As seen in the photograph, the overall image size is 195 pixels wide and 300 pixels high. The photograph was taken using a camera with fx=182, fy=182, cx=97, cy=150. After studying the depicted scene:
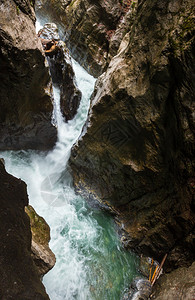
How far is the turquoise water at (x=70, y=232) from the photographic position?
3.68 m

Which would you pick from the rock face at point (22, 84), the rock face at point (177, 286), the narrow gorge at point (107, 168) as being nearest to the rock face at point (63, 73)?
the narrow gorge at point (107, 168)

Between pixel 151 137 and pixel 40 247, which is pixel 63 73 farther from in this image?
pixel 40 247

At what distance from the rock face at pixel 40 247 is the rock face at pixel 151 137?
2.16 meters

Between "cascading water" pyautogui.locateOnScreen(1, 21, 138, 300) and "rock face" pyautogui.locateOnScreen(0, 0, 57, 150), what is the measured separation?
50 cm

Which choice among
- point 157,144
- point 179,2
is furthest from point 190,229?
point 179,2

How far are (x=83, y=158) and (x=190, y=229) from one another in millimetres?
2959

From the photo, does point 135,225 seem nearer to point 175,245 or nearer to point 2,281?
point 175,245

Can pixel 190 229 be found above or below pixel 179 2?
below

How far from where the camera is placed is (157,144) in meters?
3.83

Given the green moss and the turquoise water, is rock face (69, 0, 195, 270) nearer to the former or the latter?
the turquoise water

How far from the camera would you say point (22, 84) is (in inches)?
166

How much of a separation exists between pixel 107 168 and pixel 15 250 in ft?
10.4

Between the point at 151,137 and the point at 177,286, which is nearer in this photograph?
the point at 177,286

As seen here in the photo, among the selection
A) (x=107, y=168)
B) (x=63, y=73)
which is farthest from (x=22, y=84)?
(x=107, y=168)
